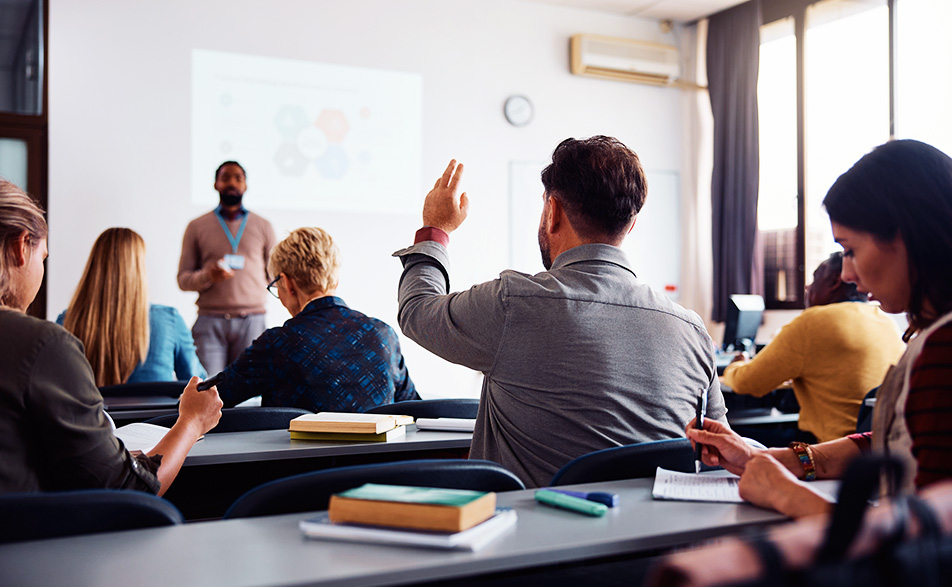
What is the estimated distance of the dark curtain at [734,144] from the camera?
6.71 m

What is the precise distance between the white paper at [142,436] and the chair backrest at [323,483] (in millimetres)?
656

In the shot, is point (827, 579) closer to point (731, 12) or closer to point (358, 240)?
point (358, 240)

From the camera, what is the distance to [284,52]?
5797mm

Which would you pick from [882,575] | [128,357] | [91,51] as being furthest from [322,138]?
[882,575]

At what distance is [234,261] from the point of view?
17.0 ft

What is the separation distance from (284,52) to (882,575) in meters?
5.75

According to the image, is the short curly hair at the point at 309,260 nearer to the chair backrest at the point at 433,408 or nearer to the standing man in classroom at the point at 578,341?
the chair backrest at the point at 433,408

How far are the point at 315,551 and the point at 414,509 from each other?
0.13m

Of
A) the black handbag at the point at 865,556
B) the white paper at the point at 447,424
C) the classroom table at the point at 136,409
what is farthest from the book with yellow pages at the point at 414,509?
the classroom table at the point at 136,409

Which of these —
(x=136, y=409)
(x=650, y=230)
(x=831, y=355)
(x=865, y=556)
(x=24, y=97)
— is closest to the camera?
(x=865, y=556)

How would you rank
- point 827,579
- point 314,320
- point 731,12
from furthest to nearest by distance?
point 731,12 < point 314,320 < point 827,579

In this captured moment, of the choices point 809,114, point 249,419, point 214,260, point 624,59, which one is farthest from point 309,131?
point 249,419

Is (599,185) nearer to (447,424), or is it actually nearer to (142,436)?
(447,424)

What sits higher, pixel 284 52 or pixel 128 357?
pixel 284 52
